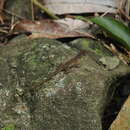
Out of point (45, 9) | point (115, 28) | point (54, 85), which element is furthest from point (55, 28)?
point (54, 85)

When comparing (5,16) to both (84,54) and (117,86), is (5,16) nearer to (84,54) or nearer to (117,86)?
(84,54)

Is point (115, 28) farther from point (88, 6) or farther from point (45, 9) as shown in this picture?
point (45, 9)

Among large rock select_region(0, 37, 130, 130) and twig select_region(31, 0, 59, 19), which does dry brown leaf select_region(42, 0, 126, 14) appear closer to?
twig select_region(31, 0, 59, 19)

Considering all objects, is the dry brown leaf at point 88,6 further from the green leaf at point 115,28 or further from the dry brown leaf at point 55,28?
the green leaf at point 115,28

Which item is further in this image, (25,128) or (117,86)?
(117,86)

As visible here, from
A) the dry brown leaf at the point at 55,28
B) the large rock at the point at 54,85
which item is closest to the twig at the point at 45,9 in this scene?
the dry brown leaf at the point at 55,28

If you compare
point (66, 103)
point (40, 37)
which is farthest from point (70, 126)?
point (40, 37)

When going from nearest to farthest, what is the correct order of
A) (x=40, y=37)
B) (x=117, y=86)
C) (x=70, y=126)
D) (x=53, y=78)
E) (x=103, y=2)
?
1. (x=70, y=126)
2. (x=53, y=78)
3. (x=117, y=86)
4. (x=40, y=37)
5. (x=103, y=2)
